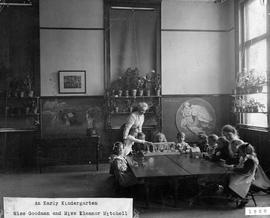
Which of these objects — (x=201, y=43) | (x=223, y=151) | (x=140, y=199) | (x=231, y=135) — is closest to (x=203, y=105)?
(x=231, y=135)

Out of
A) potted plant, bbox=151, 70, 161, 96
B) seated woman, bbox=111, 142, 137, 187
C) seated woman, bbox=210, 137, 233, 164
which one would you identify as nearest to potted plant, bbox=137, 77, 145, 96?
potted plant, bbox=151, 70, 161, 96

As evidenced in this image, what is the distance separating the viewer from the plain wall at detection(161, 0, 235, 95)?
269 cm

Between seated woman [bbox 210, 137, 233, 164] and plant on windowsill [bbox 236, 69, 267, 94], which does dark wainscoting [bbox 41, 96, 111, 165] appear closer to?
seated woman [bbox 210, 137, 233, 164]

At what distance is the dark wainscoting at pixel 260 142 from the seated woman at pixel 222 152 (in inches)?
10.4

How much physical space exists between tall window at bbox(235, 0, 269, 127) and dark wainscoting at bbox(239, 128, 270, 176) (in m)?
0.08

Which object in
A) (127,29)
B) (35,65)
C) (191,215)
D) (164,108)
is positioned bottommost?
(191,215)

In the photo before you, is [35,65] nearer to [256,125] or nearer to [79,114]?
[79,114]

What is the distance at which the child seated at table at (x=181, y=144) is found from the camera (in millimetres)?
3125

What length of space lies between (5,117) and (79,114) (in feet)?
6.70

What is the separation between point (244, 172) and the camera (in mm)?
3066

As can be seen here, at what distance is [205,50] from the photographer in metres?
2.78

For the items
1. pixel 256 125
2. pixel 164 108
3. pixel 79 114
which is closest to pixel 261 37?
pixel 256 125
